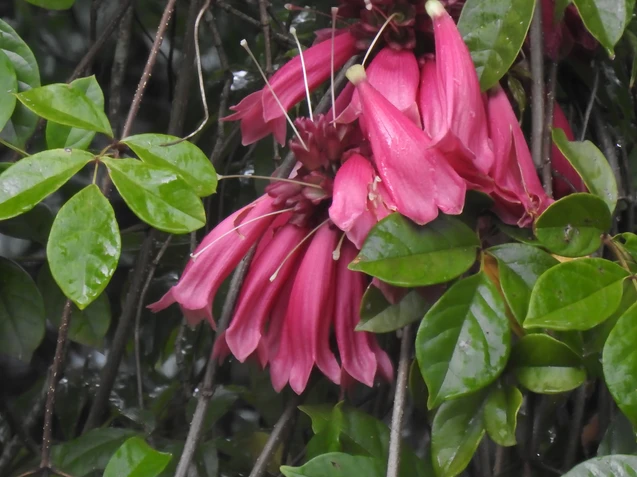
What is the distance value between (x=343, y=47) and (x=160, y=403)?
0.56m

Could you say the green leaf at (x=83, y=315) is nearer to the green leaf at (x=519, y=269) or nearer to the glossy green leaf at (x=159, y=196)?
the glossy green leaf at (x=159, y=196)

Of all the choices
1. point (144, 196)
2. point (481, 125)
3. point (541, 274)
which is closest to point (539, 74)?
point (481, 125)

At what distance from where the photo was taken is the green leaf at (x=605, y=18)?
1.62 feet

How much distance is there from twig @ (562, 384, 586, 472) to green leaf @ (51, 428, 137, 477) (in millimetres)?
415

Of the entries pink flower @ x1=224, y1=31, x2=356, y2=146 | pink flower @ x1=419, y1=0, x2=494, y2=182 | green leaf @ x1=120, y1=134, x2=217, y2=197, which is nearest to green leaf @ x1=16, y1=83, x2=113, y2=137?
green leaf @ x1=120, y1=134, x2=217, y2=197

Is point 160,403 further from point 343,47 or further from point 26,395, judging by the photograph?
point 343,47

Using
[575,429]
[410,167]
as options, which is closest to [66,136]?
[410,167]

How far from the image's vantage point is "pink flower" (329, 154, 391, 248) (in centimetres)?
48

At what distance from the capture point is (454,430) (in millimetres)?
502

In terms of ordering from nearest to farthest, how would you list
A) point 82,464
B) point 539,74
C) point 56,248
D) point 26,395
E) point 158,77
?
point 56,248, point 539,74, point 82,464, point 26,395, point 158,77

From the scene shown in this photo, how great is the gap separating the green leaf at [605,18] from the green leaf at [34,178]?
1.11ft

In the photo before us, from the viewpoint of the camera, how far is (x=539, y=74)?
1.84 feet

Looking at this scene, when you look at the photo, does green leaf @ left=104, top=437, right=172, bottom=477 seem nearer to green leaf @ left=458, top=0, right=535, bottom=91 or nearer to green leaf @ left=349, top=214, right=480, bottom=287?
green leaf @ left=349, top=214, right=480, bottom=287

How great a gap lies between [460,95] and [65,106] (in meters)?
0.27
